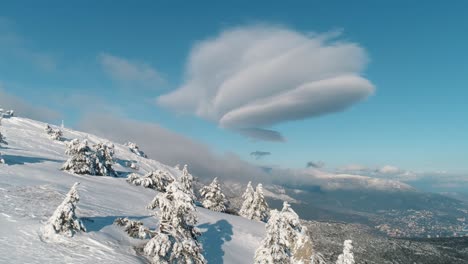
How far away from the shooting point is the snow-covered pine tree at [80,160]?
1848 inches

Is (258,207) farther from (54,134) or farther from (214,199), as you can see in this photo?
(54,134)

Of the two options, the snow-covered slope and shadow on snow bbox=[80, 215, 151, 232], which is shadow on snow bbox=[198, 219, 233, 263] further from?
shadow on snow bbox=[80, 215, 151, 232]

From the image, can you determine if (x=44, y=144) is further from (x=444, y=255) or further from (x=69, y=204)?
(x=444, y=255)

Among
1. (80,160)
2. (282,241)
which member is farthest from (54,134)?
(282,241)

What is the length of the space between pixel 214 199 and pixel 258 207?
8445mm

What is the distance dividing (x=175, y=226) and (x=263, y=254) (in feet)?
23.8

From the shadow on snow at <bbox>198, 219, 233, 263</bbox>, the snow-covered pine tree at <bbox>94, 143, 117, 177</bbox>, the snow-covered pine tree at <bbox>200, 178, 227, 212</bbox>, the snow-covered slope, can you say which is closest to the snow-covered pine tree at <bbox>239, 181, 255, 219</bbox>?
the snow-covered pine tree at <bbox>200, 178, 227, 212</bbox>

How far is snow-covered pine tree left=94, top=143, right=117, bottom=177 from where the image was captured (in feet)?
169

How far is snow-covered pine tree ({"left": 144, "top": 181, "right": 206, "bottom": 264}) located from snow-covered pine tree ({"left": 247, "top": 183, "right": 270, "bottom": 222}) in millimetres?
38180

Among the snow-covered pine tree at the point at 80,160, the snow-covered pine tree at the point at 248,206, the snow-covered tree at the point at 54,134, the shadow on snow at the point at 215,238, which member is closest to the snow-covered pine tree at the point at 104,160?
the snow-covered pine tree at the point at 80,160

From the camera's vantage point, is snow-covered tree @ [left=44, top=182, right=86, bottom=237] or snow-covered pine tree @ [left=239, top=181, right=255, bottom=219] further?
snow-covered pine tree @ [left=239, top=181, right=255, bottom=219]

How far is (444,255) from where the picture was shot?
163 ft

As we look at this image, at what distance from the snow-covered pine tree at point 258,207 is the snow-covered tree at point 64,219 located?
41330mm

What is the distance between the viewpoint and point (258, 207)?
59.7 meters
